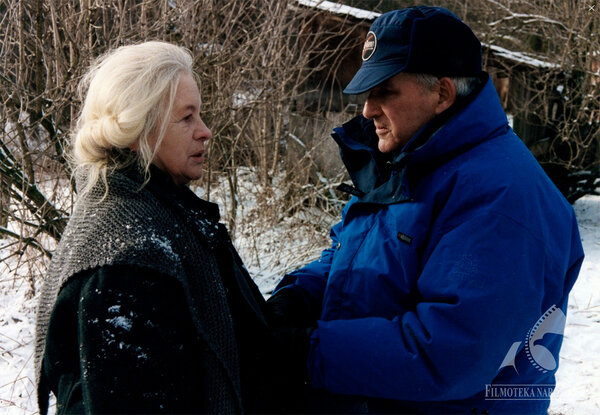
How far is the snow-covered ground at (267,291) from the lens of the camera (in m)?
3.99

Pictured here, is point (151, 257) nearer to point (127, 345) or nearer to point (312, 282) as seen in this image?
point (127, 345)

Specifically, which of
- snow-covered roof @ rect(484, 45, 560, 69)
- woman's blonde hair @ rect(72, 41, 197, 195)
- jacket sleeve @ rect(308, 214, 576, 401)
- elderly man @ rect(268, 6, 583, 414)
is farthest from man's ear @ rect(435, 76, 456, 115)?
snow-covered roof @ rect(484, 45, 560, 69)

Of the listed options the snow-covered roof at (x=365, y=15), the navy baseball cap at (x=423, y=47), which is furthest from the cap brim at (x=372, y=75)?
the snow-covered roof at (x=365, y=15)

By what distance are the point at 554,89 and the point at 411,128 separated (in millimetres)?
9211

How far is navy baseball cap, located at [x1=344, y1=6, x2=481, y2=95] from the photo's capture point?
67.5 inches

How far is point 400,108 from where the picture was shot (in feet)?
6.01

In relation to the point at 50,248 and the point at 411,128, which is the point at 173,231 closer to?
the point at 411,128

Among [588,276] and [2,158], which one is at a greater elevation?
[2,158]

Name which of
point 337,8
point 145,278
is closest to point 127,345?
point 145,278

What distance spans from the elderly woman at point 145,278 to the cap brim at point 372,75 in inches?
22.0

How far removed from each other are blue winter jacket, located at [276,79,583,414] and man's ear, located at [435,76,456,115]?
0.05 metres

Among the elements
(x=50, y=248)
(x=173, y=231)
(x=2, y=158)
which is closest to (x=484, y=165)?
(x=173, y=231)

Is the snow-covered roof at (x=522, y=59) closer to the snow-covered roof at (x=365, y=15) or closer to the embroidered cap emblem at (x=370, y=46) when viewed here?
the snow-covered roof at (x=365, y=15)

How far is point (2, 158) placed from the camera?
4.40 metres
